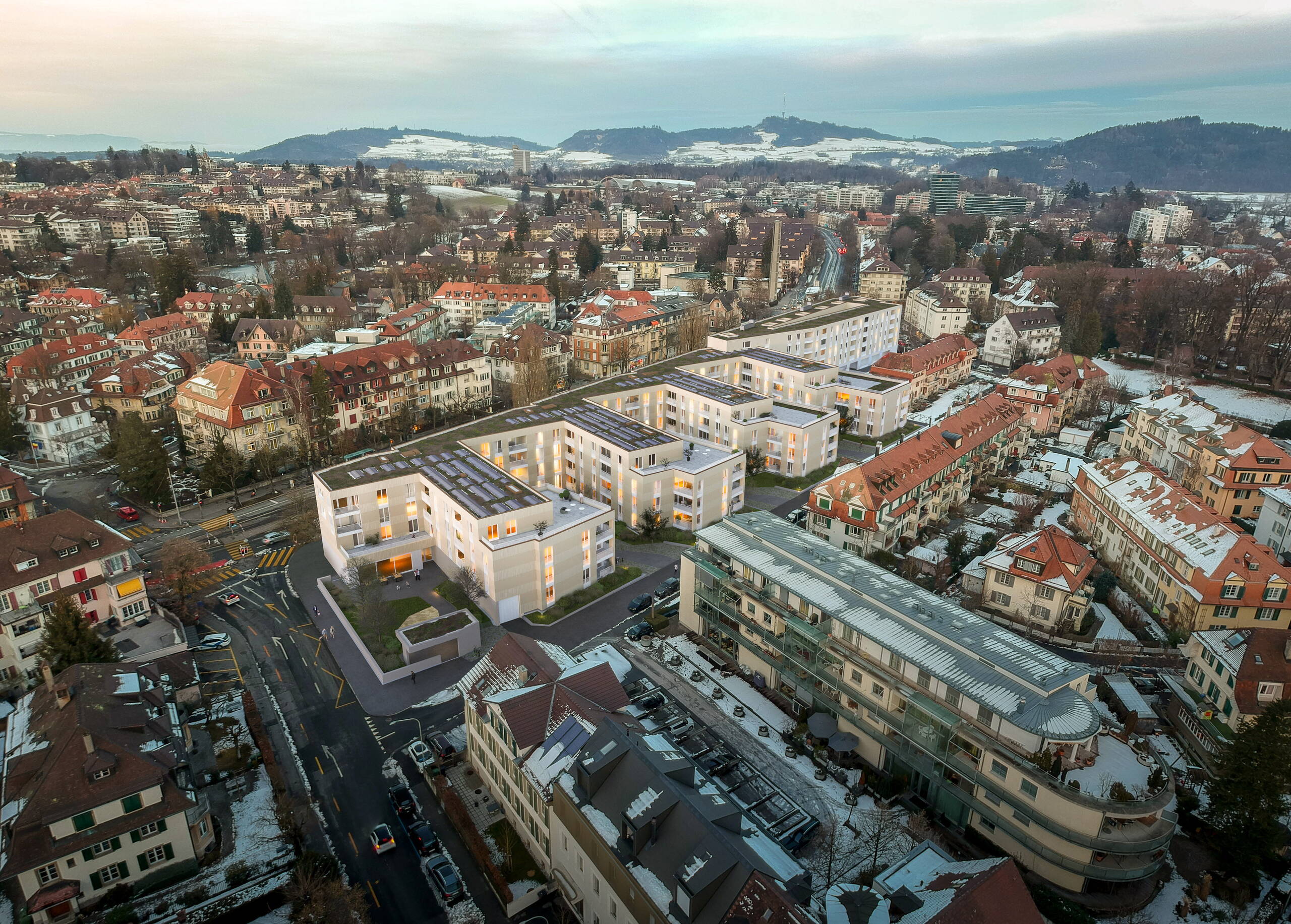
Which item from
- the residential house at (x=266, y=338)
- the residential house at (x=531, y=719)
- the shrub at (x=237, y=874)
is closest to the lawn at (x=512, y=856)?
the residential house at (x=531, y=719)

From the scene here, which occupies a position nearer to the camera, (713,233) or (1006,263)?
(1006,263)

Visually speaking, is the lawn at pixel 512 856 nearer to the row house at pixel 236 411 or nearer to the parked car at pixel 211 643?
the parked car at pixel 211 643

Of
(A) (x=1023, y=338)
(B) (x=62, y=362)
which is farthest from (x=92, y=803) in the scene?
(A) (x=1023, y=338)

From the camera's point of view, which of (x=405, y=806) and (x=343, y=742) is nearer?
(x=405, y=806)

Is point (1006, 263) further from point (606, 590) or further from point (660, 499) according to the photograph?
point (606, 590)

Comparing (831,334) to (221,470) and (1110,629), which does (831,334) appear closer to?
(1110,629)

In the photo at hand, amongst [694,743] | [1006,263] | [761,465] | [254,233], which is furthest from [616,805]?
[254,233]

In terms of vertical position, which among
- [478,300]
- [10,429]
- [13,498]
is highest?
[478,300]
